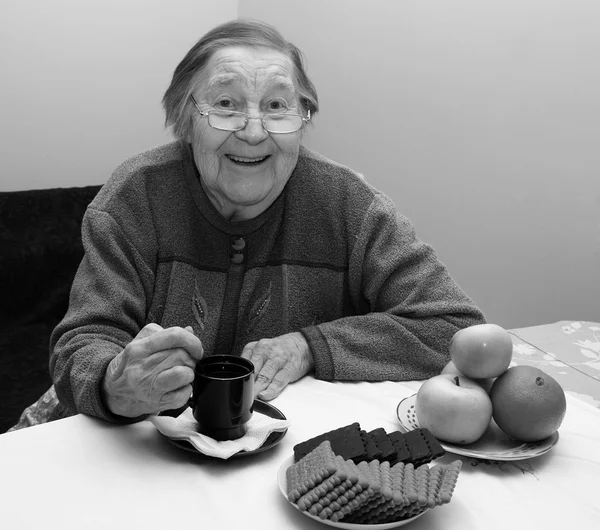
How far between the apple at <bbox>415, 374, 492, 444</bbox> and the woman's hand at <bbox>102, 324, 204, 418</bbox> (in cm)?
31

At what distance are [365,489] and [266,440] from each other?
0.23 m

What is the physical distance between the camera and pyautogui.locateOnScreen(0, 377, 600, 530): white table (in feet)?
2.51

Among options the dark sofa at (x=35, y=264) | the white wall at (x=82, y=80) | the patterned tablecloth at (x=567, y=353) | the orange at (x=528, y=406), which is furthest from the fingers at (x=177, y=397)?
the white wall at (x=82, y=80)

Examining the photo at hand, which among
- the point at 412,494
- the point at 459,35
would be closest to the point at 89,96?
the point at 459,35

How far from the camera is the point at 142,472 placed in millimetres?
855

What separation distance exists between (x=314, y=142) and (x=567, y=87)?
1.31m

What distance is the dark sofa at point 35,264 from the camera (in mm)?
2348

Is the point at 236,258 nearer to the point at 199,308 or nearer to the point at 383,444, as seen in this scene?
the point at 199,308

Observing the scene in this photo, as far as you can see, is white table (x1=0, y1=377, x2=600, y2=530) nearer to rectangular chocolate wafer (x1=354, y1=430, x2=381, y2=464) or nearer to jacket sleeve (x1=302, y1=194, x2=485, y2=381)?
rectangular chocolate wafer (x1=354, y1=430, x2=381, y2=464)

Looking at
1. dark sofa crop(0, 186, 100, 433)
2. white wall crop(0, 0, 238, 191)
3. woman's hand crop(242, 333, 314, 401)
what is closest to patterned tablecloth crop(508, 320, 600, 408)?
woman's hand crop(242, 333, 314, 401)

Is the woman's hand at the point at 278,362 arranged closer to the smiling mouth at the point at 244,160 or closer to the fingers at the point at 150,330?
the fingers at the point at 150,330

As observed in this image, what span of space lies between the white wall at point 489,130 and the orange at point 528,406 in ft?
5.20

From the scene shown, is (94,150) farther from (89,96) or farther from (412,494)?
(412,494)

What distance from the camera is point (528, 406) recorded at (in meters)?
0.91
